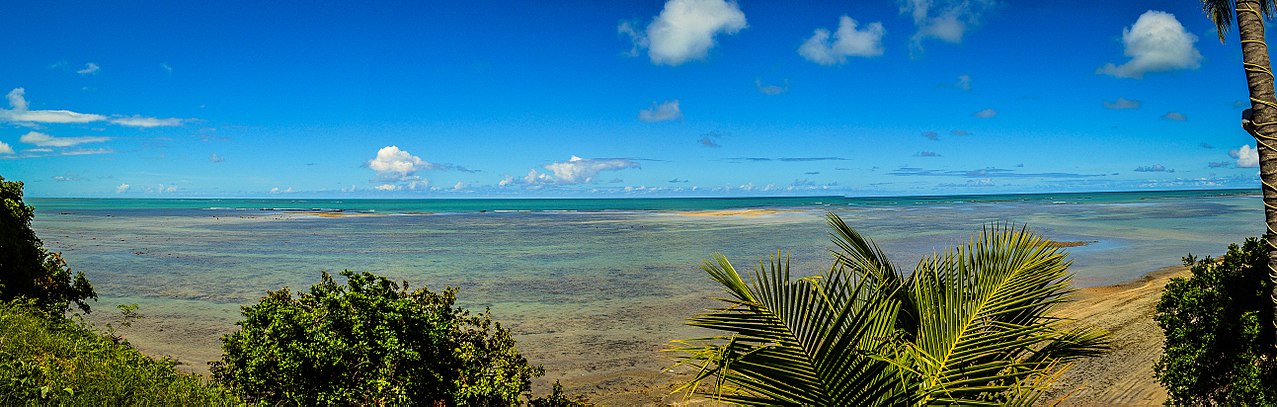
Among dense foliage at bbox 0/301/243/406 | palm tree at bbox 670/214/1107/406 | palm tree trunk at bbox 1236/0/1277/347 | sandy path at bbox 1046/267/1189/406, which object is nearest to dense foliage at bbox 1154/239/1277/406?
sandy path at bbox 1046/267/1189/406

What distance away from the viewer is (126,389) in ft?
21.5

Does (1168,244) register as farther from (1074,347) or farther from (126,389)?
(126,389)

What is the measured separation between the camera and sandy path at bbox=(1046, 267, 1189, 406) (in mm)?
11000

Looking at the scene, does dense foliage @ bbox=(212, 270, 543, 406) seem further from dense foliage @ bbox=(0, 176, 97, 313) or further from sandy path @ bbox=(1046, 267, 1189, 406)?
sandy path @ bbox=(1046, 267, 1189, 406)

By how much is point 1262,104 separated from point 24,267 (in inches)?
700

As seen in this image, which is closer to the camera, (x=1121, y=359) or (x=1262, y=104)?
(x=1262, y=104)

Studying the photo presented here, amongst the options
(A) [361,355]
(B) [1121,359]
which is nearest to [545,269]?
(B) [1121,359]

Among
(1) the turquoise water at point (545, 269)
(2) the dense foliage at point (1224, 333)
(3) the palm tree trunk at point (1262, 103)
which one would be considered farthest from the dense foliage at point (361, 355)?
(2) the dense foliage at point (1224, 333)

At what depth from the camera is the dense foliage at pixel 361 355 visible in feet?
26.9

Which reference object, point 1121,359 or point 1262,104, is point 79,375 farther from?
point 1121,359

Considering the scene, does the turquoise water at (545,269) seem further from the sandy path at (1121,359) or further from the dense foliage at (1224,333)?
the dense foliage at (1224,333)

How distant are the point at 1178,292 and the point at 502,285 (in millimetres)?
20253

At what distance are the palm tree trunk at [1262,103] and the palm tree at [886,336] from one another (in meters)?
1.95

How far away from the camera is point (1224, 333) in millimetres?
8062
